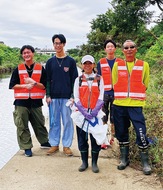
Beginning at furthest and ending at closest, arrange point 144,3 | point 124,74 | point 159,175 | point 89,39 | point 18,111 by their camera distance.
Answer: point 89,39
point 144,3
point 18,111
point 124,74
point 159,175

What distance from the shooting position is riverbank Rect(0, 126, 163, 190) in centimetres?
334

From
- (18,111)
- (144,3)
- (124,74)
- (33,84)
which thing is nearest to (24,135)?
(18,111)

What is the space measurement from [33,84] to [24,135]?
854 millimetres

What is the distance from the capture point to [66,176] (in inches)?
→ 144

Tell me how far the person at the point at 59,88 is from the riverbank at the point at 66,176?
36cm

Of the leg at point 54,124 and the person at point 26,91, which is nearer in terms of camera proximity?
the person at point 26,91

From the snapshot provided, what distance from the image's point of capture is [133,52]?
12.1ft

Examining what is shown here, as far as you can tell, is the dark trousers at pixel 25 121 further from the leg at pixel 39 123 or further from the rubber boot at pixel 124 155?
the rubber boot at pixel 124 155

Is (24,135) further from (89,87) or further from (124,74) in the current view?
(124,74)

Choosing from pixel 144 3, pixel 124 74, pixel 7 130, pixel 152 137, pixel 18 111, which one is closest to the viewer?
pixel 124 74

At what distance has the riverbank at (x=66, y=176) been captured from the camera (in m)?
3.34

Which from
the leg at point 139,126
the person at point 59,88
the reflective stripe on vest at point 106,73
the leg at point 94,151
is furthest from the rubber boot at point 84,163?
the reflective stripe on vest at point 106,73

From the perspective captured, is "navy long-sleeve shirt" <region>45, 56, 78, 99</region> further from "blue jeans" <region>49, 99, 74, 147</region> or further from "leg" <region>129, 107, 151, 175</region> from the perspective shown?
"leg" <region>129, 107, 151, 175</region>

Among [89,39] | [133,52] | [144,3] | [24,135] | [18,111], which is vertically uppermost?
[144,3]
